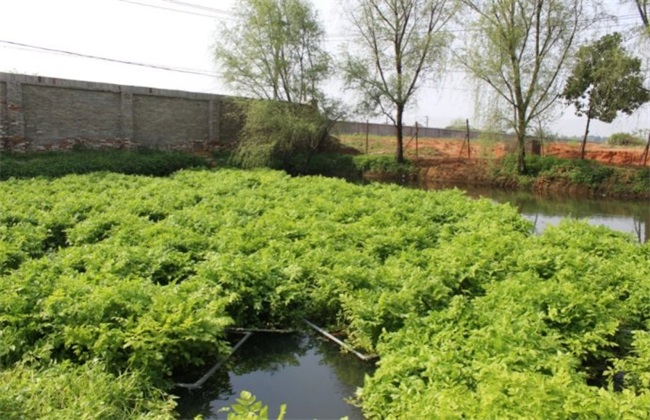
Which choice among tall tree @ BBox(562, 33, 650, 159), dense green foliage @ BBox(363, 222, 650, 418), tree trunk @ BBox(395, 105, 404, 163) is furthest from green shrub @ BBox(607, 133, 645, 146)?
dense green foliage @ BBox(363, 222, 650, 418)

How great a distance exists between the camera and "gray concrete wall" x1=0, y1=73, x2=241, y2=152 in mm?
17297

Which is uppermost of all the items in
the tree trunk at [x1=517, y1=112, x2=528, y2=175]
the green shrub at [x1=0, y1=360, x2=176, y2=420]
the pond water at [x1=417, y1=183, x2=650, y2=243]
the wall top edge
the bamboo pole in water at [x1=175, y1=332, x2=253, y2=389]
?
the wall top edge

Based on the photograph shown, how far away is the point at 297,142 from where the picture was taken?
2214 centimetres

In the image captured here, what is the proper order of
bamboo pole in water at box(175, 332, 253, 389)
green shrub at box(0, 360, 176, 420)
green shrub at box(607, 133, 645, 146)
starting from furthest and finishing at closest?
1. green shrub at box(607, 133, 645, 146)
2. bamboo pole in water at box(175, 332, 253, 389)
3. green shrub at box(0, 360, 176, 420)

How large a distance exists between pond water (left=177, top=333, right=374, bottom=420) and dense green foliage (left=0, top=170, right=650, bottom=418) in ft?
0.79

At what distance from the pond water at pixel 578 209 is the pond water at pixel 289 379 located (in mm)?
9085

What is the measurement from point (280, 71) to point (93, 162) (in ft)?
30.6

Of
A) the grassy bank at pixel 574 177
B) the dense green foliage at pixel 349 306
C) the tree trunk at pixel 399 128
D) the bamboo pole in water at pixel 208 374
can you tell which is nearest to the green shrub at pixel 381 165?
the tree trunk at pixel 399 128

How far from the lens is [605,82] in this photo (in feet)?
68.6

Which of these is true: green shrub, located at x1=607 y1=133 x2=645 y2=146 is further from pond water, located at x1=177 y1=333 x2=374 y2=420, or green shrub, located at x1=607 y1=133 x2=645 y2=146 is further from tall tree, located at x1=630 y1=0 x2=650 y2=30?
pond water, located at x1=177 y1=333 x2=374 y2=420

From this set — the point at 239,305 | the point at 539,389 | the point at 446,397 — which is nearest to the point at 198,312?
the point at 239,305

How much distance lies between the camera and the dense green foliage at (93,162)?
14.7 meters

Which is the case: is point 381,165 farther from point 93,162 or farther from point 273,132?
point 93,162

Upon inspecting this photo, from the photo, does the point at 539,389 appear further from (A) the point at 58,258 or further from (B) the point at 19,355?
(A) the point at 58,258
